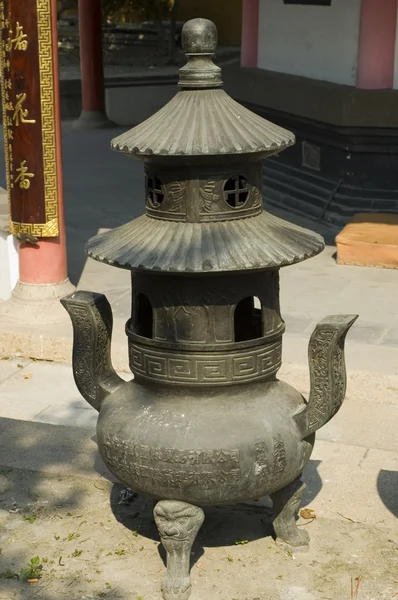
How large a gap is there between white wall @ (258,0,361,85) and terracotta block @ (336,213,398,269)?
6.20ft

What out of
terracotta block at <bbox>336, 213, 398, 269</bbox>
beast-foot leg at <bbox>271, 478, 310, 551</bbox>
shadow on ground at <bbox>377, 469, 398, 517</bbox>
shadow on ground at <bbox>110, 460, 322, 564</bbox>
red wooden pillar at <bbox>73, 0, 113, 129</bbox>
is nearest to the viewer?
beast-foot leg at <bbox>271, 478, 310, 551</bbox>

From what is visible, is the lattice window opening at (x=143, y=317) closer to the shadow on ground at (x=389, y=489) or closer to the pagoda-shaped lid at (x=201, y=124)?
the pagoda-shaped lid at (x=201, y=124)

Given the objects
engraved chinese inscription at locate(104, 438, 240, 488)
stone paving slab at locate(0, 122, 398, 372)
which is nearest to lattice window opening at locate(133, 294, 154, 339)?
engraved chinese inscription at locate(104, 438, 240, 488)

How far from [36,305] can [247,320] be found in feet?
10.3

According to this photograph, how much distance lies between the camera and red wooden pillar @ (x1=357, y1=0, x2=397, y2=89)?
34.1ft

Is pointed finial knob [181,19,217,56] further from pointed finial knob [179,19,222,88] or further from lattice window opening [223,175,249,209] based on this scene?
lattice window opening [223,175,249,209]

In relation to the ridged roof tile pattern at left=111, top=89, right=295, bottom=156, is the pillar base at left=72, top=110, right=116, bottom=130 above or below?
below

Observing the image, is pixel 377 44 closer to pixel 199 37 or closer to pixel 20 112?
pixel 20 112

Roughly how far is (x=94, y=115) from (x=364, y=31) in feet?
24.8

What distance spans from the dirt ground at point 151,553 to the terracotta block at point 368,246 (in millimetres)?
4045

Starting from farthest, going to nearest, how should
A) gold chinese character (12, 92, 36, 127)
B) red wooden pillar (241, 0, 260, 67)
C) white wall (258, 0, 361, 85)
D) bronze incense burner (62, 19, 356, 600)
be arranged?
red wooden pillar (241, 0, 260, 67), white wall (258, 0, 361, 85), gold chinese character (12, 92, 36, 127), bronze incense burner (62, 19, 356, 600)

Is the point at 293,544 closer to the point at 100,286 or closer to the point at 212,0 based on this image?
the point at 100,286

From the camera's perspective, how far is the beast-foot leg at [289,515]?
5484 mm

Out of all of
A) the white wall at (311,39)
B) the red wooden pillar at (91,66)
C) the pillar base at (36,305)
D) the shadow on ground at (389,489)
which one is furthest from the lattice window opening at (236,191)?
the red wooden pillar at (91,66)
